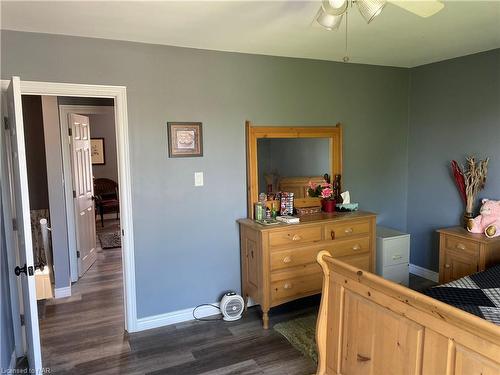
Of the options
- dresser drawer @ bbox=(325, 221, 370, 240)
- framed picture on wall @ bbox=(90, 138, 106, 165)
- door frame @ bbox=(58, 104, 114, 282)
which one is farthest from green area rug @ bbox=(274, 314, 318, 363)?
framed picture on wall @ bbox=(90, 138, 106, 165)

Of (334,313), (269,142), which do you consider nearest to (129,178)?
(269,142)

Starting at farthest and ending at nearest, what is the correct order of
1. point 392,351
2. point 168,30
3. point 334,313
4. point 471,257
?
point 471,257 → point 168,30 → point 334,313 → point 392,351

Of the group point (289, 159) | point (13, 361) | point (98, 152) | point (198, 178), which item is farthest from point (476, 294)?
point (98, 152)

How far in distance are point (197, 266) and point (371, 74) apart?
2702mm

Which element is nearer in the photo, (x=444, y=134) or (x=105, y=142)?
(x=444, y=134)

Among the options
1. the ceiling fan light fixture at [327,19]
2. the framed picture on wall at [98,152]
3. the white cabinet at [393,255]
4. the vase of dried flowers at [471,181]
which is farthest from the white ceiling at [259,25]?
the framed picture on wall at [98,152]

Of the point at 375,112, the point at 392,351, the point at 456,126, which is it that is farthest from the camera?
the point at 375,112

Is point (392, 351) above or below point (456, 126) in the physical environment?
below

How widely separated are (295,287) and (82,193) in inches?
117

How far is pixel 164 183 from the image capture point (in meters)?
3.23

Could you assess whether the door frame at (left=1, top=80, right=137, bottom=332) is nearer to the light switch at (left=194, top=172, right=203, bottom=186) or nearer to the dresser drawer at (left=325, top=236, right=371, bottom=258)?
the light switch at (left=194, top=172, right=203, bottom=186)

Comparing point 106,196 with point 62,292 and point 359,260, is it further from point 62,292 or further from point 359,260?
point 359,260

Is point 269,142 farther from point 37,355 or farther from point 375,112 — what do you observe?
point 37,355

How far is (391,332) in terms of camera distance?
183 centimetres
